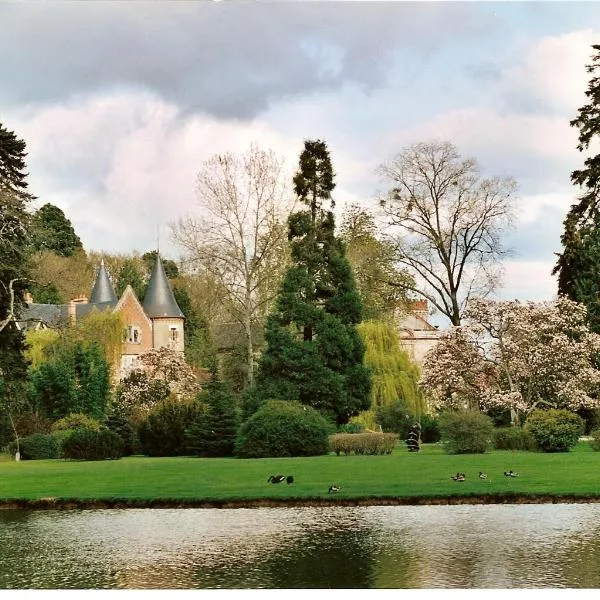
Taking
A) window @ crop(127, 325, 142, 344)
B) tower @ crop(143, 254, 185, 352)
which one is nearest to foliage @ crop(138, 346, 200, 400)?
window @ crop(127, 325, 142, 344)

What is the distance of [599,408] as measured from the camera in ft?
101

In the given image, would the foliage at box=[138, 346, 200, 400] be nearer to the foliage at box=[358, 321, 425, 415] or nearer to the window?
the foliage at box=[358, 321, 425, 415]

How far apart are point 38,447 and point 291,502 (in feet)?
47.0

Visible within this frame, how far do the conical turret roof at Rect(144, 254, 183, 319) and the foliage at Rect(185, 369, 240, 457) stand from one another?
23704 millimetres

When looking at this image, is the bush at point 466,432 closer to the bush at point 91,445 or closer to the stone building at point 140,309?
the bush at point 91,445

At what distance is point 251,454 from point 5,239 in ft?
29.9

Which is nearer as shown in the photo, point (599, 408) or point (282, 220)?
point (599, 408)

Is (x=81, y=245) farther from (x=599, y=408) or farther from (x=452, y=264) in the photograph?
(x=599, y=408)

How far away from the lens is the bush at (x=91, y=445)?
26.7 m

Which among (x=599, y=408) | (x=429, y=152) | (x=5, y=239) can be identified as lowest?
(x=599, y=408)

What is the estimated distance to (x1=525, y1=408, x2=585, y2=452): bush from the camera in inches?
983

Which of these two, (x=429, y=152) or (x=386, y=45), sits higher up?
(x=429, y=152)

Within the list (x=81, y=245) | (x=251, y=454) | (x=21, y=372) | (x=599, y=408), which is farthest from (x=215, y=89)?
(x=81, y=245)
